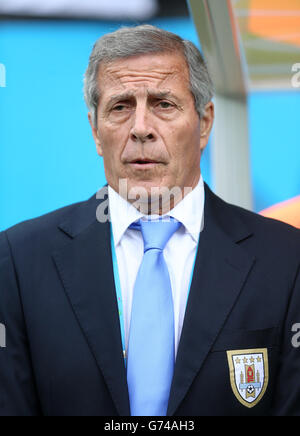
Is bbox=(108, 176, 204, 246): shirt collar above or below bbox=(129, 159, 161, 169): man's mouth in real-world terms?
below

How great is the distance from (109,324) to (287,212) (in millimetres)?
1323

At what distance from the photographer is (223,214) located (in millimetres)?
2205

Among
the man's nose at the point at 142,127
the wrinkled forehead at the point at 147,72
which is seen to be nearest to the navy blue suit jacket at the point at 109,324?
the man's nose at the point at 142,127

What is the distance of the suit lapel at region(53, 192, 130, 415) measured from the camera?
1.87 meters

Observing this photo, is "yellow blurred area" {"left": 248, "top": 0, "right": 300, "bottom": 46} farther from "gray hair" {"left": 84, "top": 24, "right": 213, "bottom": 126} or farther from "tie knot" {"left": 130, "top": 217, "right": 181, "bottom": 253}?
"tie knot" {"left": 130, "top": 217, "right": 181, "bottom": 253}

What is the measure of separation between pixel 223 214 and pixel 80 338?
2.11 ft

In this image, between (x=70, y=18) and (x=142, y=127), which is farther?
(x=70, y=18)

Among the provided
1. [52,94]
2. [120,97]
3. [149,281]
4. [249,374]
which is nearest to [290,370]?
[249,374]

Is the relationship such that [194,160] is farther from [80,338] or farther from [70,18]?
[70,18]

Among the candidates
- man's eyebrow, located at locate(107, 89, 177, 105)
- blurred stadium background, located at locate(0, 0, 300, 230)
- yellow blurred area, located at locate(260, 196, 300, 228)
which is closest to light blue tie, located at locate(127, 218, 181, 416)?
man's eyebrow, located at locate(107, 89, 177, 105)

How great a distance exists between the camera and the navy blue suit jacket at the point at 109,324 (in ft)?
6.17

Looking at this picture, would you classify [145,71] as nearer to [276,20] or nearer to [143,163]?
[143,163]

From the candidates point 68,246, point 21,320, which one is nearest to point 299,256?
point 68,246

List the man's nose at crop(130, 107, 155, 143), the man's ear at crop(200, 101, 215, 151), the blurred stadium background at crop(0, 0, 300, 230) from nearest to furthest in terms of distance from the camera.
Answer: the man's nose at crop(130, 107, 155, 143), the man's ear at crop(200, 101, 215, 151), the blurred stadium background at crop(0, 0, 300, 230)
